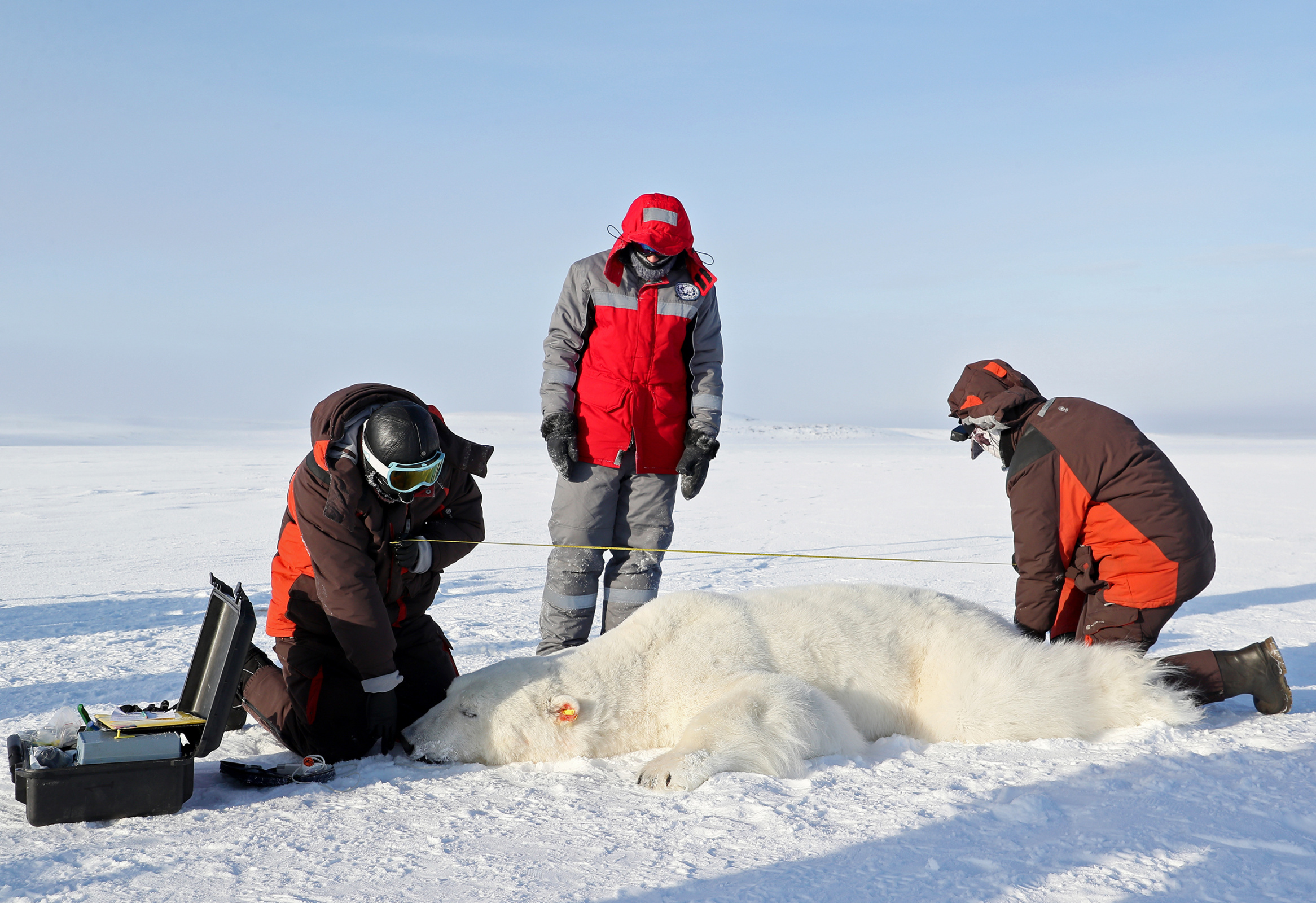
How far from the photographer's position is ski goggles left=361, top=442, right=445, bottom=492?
9.54ft

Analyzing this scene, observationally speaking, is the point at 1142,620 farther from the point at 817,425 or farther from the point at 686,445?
the point at 817,425

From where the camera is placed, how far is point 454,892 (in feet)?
6.42

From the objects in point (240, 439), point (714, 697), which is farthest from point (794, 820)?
point (240, 439)

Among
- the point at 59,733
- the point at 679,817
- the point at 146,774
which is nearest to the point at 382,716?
the point at 146,774

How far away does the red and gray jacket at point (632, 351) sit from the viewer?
445cm

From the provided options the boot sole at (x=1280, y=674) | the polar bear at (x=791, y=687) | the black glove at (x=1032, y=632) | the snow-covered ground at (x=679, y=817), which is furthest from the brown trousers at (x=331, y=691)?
the boot sole at (x=1280, y=674)

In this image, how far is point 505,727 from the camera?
9.89 ft

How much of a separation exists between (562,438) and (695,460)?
687 mm

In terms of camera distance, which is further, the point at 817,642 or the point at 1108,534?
the point at 1108,534

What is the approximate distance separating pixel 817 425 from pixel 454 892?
166 feet

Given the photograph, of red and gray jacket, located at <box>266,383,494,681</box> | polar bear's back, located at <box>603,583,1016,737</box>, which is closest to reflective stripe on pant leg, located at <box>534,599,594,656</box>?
red and gray jacket, located at <box>266,383,494,681</box>

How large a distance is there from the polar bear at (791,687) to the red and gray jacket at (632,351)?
1.22 meters

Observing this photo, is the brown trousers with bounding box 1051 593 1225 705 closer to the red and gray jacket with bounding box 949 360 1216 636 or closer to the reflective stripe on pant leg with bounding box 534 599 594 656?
the red and gray jacket with bounding box 949 360 1216 636

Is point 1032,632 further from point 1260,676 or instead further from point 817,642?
point 817,642
